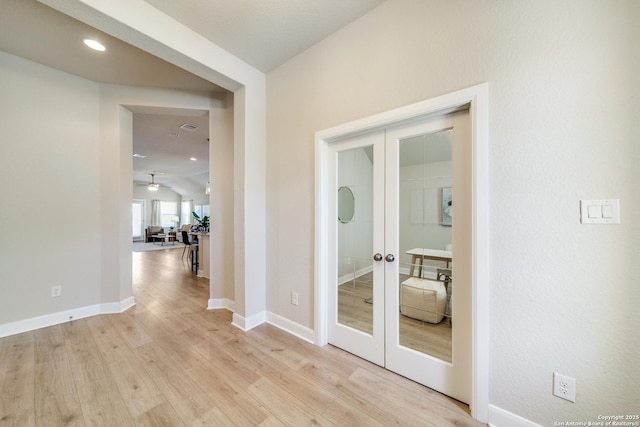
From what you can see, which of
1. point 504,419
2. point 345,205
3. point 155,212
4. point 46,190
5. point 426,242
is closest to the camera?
point 504,419

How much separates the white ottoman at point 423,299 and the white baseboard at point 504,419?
54cm

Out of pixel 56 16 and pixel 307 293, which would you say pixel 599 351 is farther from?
pixel 56 16

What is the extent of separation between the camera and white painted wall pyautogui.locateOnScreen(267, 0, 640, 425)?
1.09 m

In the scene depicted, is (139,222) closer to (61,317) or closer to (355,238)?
(61,317)

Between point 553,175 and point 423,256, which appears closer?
point 553,175

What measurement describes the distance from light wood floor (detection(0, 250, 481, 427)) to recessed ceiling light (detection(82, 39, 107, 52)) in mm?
2985

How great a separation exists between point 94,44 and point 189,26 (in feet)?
3.58

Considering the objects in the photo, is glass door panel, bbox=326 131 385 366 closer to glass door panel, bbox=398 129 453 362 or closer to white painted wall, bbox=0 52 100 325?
glass door panel, bbox=398 129 453 362

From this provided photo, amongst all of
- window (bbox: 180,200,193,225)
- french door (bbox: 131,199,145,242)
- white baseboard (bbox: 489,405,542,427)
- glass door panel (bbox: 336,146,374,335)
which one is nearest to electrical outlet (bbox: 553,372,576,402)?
white baseboard (bbox: 489,405,542,427)

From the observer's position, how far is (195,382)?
1754 millimetres

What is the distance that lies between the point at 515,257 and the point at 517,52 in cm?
118

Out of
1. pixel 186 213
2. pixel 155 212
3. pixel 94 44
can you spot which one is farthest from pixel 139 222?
pixel 94 44

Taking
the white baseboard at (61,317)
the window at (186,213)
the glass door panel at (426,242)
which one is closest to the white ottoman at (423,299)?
the glass door panel at (426,242)

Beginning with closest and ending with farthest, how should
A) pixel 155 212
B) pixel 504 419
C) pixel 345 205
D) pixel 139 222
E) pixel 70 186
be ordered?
pixel 504 419, pixel 345 205, pixel 70 186, pixel 139 222, pixel 155 212
